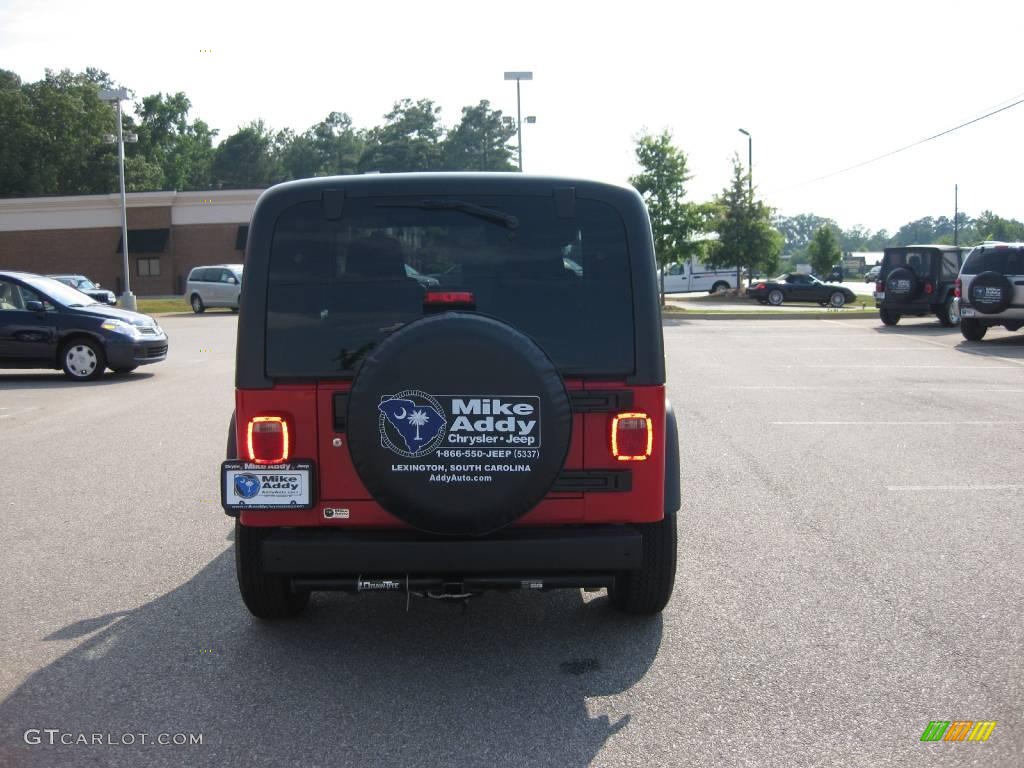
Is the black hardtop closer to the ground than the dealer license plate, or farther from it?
farther from it

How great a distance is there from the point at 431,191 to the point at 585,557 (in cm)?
165

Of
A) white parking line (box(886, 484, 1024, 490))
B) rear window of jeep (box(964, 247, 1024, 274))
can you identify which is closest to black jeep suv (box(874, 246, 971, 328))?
rear window of jeep (box(964, 247, 1024, 274))

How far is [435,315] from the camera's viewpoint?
439 cm

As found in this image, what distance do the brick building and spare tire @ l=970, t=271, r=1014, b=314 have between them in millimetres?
42317

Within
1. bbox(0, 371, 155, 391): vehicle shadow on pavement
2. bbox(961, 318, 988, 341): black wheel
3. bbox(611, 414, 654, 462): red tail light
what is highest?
bbox(611, 414, 654, 462): red tail light

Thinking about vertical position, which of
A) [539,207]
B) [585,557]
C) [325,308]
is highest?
[539,207]

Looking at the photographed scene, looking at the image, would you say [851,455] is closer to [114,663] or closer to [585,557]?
[585,557]

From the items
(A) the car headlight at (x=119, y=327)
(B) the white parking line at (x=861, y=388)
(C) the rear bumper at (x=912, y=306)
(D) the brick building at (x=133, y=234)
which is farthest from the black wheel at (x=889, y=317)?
(D) the brick building at (x=133, y=234)

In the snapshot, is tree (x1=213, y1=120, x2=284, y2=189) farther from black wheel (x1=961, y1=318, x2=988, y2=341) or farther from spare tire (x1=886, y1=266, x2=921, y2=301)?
black wheel (x1=961, y1=318, x2=988, y2=341)

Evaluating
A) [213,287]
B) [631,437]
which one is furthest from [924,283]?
[631,437]

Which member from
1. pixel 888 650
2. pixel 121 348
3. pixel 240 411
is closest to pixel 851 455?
pixel 888 650

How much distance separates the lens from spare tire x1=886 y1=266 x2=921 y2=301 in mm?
28156

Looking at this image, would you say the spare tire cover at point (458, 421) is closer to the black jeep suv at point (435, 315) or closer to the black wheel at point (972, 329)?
the black jeep suv at point (435, 315)

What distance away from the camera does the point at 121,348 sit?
647 inches
